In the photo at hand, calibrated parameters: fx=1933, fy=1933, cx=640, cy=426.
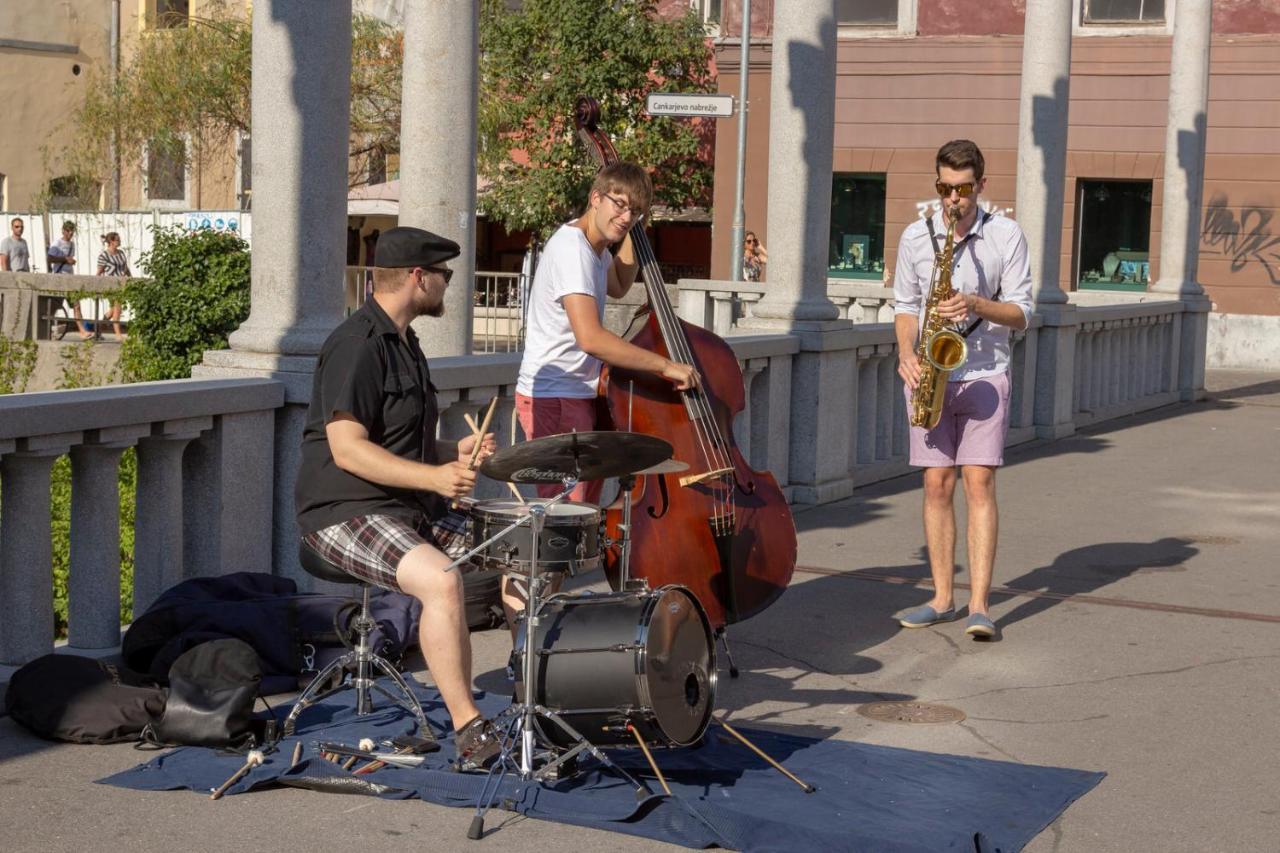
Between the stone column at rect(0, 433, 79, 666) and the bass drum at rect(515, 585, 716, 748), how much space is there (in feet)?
5.95

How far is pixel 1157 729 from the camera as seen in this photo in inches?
247

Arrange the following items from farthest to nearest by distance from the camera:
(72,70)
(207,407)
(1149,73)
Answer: (72,70) < (1149,73) < (207,407)

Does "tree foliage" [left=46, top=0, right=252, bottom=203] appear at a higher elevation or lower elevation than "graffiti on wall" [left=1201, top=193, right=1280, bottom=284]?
higher

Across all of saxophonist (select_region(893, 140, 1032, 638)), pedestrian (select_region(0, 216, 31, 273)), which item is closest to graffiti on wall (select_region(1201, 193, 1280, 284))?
pedestrian (select_region(0, 216, 31, 273))

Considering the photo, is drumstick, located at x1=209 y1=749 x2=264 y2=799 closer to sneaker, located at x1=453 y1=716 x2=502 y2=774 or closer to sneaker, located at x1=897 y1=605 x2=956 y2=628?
sneaker, located at x1=453 y1=716 x2=502 y2=774

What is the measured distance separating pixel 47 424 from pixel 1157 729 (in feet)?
12.0

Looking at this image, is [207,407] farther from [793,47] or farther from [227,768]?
[793,47]

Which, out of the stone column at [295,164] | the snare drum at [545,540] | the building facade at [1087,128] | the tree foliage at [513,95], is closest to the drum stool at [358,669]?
the snare drum at [545,540]

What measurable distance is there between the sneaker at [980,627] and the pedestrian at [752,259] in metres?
22.3

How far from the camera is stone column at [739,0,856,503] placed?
10922 mm

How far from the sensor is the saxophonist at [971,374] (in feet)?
25.1

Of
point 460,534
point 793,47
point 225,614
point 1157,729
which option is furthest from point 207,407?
point 793,47

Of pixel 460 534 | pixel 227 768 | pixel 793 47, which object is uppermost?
pixel 793 47

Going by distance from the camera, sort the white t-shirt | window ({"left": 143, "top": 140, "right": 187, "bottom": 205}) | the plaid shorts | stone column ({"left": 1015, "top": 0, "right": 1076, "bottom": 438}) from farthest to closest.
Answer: window ({"left": 143, "top": 140, "right": 187, "bottom": 205})
stone column ({"left": 1015, "top": 0, "right": 1076, "bottom": 438})
the white t-shirt
the plaid shorts
